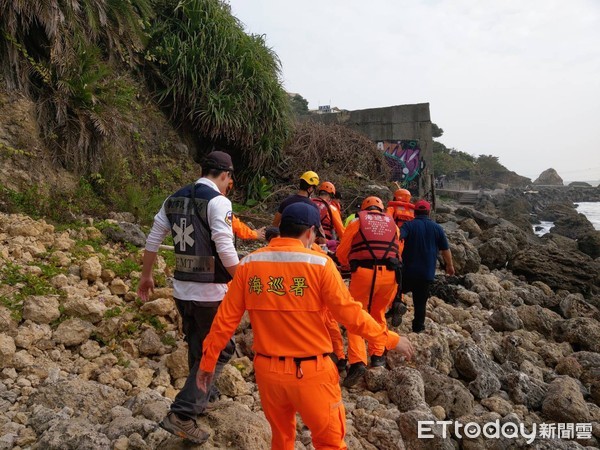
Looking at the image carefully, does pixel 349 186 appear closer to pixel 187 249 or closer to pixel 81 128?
pixel 81 128

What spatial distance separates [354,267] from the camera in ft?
16.6

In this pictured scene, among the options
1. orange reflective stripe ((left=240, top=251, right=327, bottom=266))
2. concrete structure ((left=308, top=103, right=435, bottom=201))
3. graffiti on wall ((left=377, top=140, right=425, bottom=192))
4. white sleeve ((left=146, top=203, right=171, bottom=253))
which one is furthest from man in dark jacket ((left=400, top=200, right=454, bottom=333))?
graffiti on wall ((left=377, top=140, right=425, bottom=192))

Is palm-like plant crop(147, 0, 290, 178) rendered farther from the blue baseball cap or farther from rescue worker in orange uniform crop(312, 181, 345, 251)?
the blue baseball cap

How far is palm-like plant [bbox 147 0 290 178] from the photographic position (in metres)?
9.88

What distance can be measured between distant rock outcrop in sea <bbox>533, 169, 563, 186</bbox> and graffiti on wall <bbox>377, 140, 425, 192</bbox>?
78.5 m

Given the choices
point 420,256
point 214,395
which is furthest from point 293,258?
point 420,256

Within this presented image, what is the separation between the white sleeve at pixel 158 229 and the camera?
11.5 feet

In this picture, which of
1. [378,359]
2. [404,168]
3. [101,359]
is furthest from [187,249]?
[404,168]

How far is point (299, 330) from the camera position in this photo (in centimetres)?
271

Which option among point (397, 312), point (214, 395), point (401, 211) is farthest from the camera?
point (401, 211)

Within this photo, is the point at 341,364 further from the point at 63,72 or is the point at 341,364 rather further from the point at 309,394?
the point at 63,72

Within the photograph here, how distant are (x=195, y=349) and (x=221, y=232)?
2.77 feet

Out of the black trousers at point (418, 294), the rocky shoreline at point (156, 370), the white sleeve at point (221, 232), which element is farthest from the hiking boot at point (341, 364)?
the white sleeve at point (221, 232)

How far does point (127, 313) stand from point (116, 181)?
3.70 m
